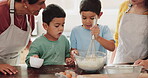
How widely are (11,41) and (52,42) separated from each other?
0.36 m

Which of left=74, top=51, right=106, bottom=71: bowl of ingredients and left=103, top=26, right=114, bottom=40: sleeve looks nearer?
left=74, top=51, right=106, bottom=71: bowl of ingredients

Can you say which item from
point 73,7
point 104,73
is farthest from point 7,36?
point 73,7

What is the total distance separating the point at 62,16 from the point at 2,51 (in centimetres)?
59

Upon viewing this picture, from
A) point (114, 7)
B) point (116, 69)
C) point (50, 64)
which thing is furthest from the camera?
point (114, 7)

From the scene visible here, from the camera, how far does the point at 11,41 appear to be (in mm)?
1823

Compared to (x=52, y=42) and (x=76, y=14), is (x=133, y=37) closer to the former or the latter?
(x=52, y=42)

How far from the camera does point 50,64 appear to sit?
166cm

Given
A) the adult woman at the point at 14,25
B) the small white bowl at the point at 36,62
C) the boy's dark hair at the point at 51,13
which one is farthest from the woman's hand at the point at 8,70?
the boy's dark hair at the point at 51,13

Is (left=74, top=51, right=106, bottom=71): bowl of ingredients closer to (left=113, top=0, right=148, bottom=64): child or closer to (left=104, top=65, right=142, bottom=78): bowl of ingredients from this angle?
(left=104, top=65, right=142, bottom=78): bowl of ingredients

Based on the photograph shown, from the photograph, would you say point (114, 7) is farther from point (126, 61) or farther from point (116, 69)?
point (116, 69)

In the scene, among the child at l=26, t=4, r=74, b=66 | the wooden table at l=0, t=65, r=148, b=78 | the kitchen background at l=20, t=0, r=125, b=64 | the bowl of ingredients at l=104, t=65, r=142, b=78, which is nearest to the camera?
the bowl of ingredients at l=104, t=65, r=142, b=78

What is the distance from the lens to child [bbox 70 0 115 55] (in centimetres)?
174

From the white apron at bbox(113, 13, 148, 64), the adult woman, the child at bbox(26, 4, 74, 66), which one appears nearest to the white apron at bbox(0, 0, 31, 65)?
the adult woman

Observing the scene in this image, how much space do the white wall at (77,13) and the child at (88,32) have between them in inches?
70.3
